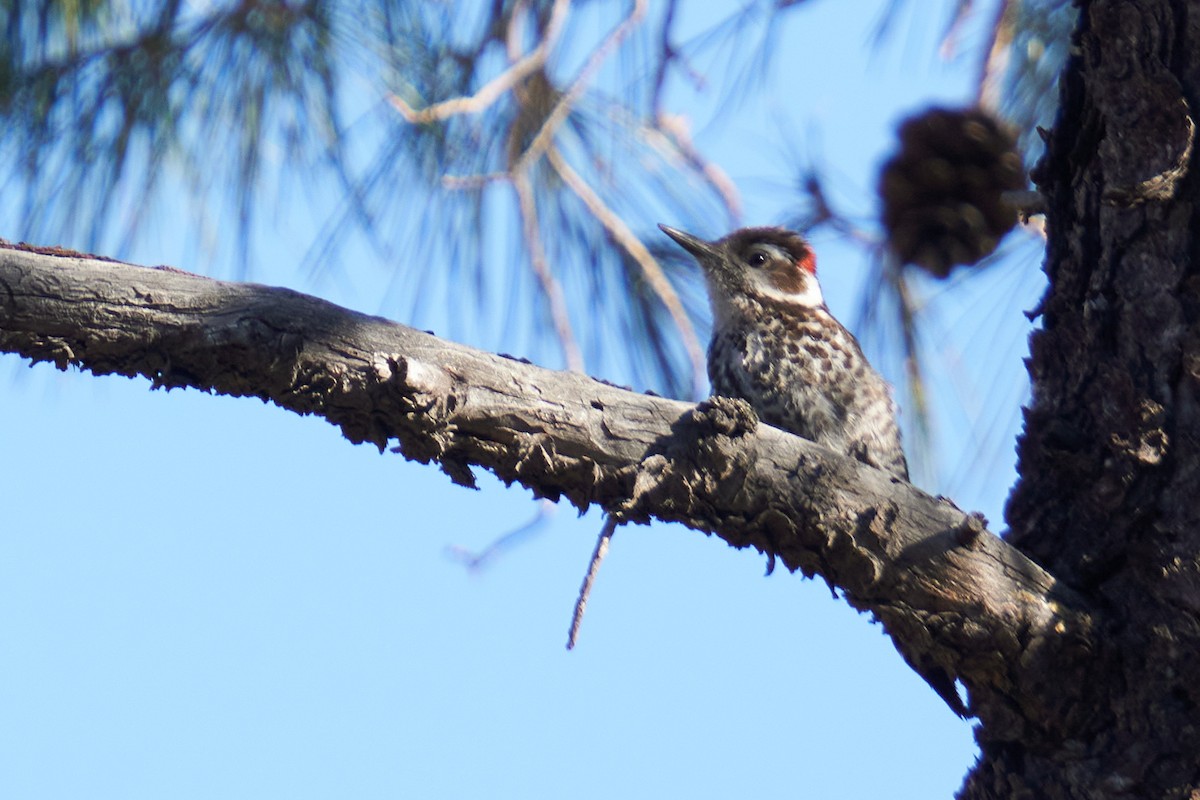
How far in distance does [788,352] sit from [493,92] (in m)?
0.77

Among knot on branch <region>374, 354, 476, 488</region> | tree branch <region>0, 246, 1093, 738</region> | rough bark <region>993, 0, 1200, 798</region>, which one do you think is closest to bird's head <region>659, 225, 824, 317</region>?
rough bark <region>993, 0, 1200, 798</region>

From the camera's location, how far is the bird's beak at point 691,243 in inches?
118

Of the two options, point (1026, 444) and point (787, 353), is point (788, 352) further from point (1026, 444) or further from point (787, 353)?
point (1026, 444)

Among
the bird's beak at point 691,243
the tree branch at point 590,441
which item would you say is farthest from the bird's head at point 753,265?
the tree branch at point 590,441

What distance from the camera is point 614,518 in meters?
1.65

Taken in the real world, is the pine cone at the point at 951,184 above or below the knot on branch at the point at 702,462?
above

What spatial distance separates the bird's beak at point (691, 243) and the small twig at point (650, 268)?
3.6 inches

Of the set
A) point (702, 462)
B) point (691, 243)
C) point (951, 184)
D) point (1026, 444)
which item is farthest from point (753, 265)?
point (702, 462)

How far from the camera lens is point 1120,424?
73.0 inches

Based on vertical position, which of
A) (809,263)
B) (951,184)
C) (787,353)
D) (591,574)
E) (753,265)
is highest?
(809,263)

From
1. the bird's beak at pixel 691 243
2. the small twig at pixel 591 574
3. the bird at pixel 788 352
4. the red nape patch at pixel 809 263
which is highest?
the red nape patch at pixel 809 263

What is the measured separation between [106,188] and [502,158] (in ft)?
2.65

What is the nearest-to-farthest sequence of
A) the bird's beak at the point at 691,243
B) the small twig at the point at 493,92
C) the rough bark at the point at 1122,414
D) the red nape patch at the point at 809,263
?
the rough bark at the point at 1122,414 < the small twig at the point at 493,92 < the bird's beak at the point at 691,243 < the red nape patch at the point at 809,263

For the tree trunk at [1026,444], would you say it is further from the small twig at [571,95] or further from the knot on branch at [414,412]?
the small twig at [571,95]
